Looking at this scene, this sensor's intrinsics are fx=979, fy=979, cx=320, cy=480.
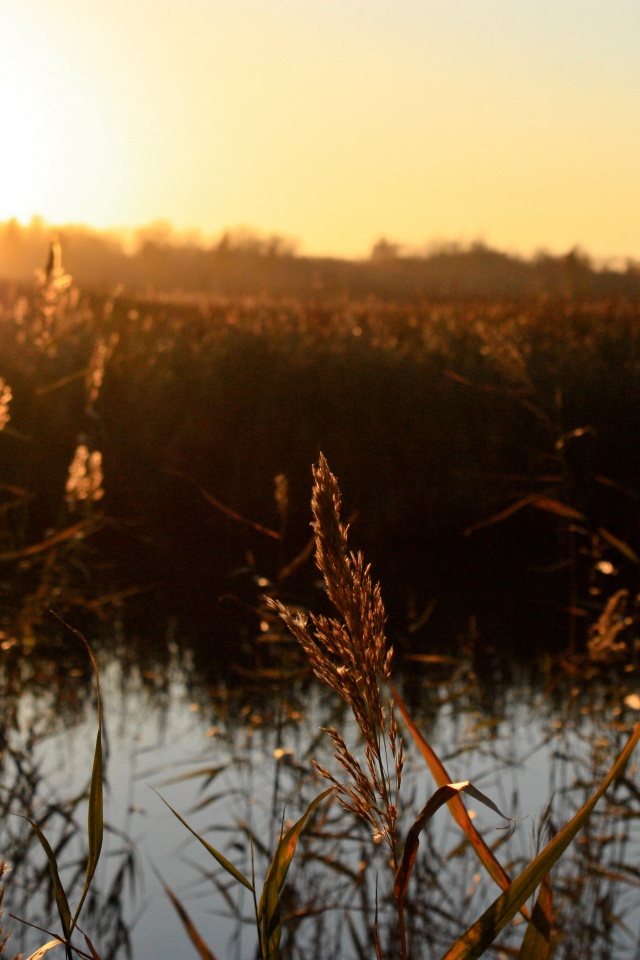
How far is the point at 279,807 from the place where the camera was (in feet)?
8.87

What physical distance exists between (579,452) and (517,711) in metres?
3.61

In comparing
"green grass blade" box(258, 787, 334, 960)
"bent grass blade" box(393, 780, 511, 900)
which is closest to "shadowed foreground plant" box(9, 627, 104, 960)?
"green grass blade" box(258, 787, 334, 960)

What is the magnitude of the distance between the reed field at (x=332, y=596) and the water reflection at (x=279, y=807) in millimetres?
13

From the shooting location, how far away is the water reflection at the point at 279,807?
2.18 m

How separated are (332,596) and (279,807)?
2171 mm

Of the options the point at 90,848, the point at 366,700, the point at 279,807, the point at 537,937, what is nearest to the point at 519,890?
the point at 537,937

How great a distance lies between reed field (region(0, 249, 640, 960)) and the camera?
792 millimetres

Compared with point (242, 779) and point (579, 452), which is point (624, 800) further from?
point (579, 452)

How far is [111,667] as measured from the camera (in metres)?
4.22

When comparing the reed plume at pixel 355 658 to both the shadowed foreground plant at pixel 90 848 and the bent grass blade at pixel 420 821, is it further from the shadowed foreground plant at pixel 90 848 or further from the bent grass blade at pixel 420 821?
the shadowed foreground plant at pixel 90 848

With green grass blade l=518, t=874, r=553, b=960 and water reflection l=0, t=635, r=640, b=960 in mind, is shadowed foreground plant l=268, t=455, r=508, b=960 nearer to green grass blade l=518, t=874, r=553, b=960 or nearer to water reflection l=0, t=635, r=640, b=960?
green grass blade l=518, t=874, r=553, b=960

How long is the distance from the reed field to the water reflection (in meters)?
0.01

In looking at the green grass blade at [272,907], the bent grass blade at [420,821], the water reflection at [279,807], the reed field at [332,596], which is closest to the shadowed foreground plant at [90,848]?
the reed field at [332,596]

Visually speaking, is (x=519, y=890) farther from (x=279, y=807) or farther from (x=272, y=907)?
(x=279, y=807)
